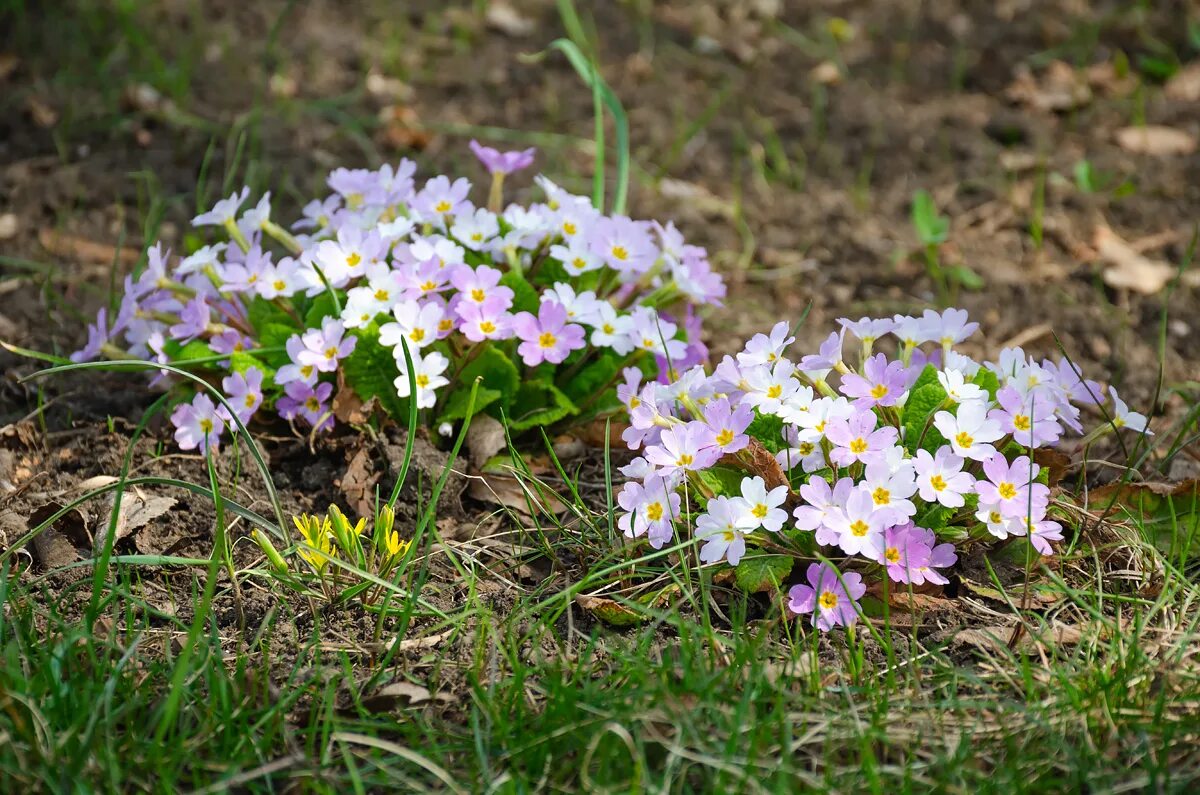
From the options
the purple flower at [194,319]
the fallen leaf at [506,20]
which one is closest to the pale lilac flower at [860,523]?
the purple flower at [194,319]

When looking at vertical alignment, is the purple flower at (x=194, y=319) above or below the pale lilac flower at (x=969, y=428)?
below

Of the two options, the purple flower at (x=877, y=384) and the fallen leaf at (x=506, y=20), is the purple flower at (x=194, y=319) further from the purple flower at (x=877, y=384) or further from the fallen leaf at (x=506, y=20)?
the fallen leaf at (x=506, y=20)

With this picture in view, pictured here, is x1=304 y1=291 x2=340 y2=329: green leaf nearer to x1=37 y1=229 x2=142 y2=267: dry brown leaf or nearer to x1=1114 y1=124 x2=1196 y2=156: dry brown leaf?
x1=37 y1=229 x2=142 y2=267: dry brown leaf

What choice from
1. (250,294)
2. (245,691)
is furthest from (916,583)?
(250,294)

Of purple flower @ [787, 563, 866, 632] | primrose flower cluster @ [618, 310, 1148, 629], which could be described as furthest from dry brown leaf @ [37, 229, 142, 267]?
purple flower @ [787, 563, 866, 632]

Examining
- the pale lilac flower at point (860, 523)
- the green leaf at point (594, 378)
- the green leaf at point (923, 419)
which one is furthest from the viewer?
the green leaf at point (594, 378)

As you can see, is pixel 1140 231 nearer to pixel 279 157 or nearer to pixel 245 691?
pixel 279 157
